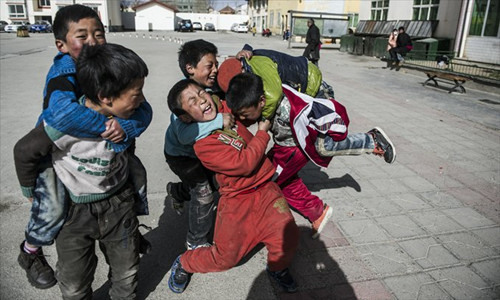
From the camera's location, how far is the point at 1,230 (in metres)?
3.17

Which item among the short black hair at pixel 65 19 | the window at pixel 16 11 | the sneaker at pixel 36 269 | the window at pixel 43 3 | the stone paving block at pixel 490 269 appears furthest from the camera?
the window at pixel 43 3

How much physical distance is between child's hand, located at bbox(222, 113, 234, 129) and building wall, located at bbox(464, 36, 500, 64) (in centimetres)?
1425

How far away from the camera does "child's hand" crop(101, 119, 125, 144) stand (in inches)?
69.4

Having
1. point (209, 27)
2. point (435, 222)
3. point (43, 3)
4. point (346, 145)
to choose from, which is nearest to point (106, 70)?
point (346, 145)

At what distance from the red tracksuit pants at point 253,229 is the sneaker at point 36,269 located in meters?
1.20

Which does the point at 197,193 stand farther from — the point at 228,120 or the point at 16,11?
the point at 16,11

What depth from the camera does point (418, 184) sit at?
4359 millimetres

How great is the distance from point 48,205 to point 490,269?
3189mm

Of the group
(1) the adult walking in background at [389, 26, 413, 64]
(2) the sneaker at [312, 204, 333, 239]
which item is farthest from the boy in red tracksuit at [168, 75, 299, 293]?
(1) the adult walking in background at [389, 26, 413, 64]

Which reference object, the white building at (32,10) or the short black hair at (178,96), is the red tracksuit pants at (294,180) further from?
the white building at (32,10)

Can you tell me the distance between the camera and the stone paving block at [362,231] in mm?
3195

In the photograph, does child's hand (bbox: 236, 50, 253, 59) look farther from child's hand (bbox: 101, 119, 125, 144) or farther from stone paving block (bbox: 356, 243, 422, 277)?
stone paving block (bbox: 356, 243, 422, 277)

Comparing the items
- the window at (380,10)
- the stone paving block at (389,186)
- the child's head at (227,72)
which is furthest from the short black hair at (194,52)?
the window at (380,10)

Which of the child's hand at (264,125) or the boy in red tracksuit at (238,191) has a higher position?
the child's hand at (264,125)
